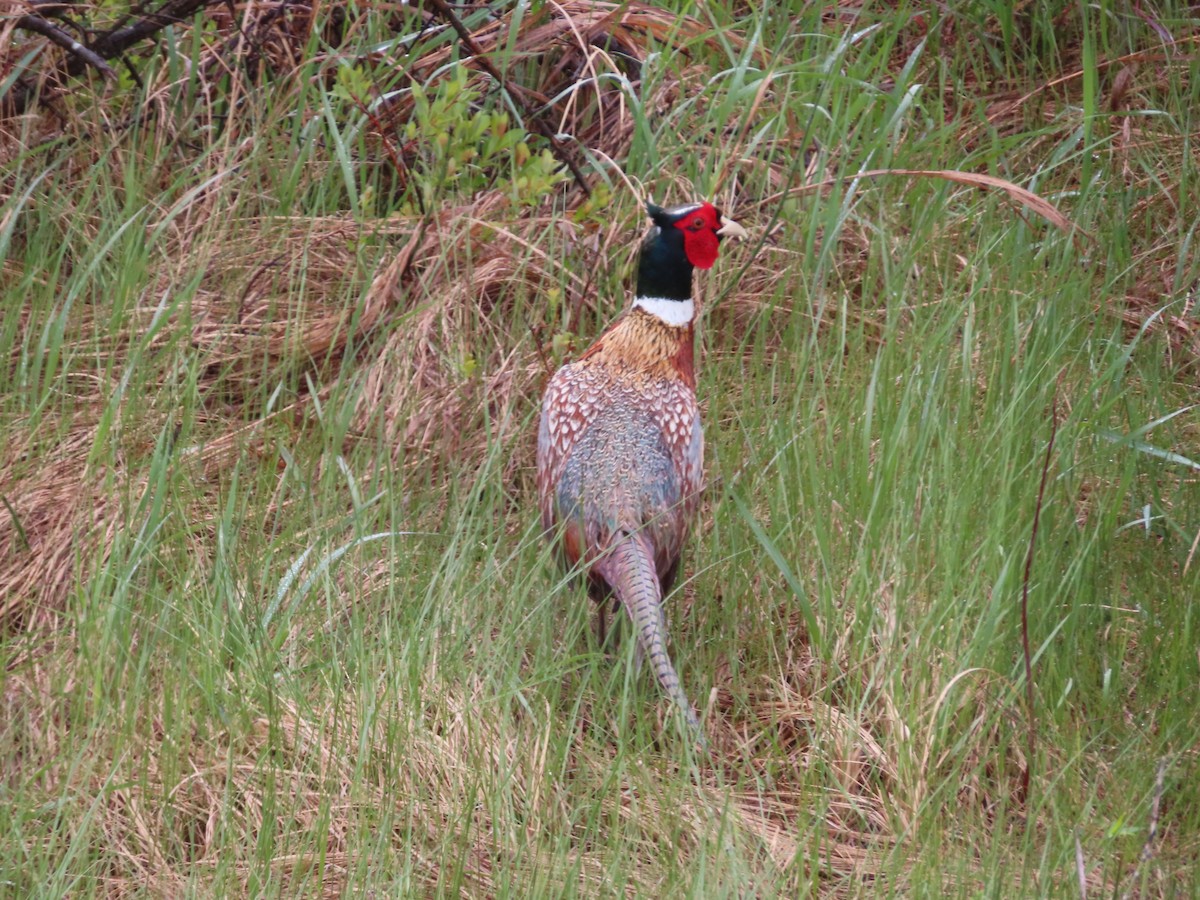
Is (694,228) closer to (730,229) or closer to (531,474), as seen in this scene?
(730,229)

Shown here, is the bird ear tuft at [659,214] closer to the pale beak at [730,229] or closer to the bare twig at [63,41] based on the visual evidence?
the pale beak at [730,229]

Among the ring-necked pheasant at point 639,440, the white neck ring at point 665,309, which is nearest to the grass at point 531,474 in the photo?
the ring-necked pheasant at point 639,440

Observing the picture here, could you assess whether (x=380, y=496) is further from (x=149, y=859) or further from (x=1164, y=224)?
(x=1164, y=224)

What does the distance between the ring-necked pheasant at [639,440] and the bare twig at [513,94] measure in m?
0.83

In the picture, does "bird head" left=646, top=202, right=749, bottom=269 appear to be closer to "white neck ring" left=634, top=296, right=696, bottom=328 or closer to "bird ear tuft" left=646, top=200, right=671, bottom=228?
"bird ear tuft" left=646, top=200, right=671, bottom=228

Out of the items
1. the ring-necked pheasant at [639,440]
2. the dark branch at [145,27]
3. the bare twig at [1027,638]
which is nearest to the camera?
the bare twig at [1027,638]

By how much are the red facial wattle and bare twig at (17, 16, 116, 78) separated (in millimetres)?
2051

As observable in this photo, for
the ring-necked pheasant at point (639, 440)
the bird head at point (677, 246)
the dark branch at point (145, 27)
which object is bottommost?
the ring-necked pheasant at point (639, 440)


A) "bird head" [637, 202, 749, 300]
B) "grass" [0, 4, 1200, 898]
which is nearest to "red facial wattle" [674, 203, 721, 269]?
"bird head" [637, 202, 749, 300]

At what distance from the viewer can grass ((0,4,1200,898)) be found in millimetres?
3018

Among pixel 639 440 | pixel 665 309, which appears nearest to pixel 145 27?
pixel 665 309

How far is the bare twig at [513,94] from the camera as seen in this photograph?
15.9 feet

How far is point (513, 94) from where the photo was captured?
5055mm

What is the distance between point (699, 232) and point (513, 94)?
1235mm
